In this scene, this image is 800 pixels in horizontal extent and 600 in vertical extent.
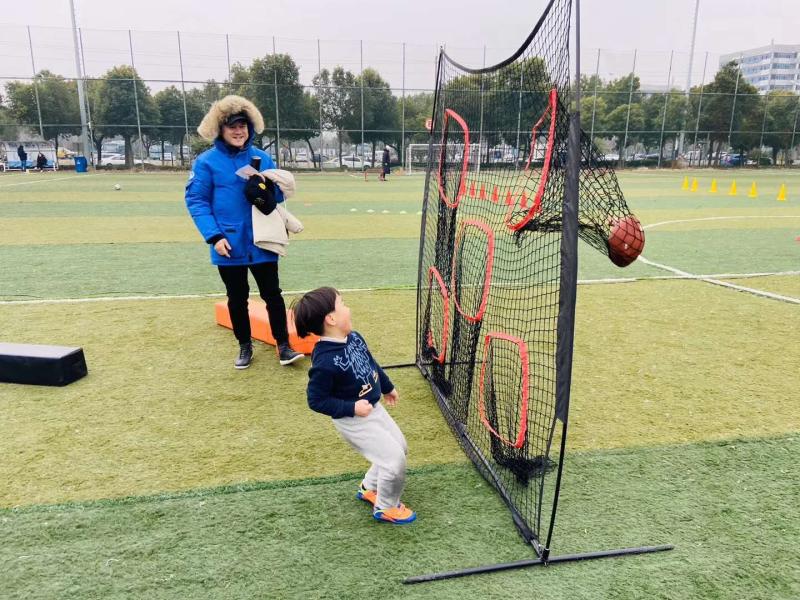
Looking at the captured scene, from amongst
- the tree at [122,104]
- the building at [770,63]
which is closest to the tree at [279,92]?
the tree at [122,104]

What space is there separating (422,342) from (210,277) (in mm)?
4069

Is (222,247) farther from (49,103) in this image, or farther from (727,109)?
(727,109)

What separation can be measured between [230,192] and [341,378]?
219cm

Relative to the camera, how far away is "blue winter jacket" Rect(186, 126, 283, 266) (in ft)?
14.0

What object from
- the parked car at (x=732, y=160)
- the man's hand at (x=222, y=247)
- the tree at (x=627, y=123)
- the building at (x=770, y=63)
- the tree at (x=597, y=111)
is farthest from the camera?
the building at (x=770, y=63)

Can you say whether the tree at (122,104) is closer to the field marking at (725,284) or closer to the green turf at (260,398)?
the green turf at (260,398)

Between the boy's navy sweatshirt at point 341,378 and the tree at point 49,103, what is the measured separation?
38412 mm

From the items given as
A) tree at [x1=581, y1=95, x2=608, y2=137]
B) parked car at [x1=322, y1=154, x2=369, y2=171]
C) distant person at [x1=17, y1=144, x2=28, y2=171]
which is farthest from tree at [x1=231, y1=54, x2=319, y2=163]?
tree at [x1=581, y1=95, x2=608, y2=137]

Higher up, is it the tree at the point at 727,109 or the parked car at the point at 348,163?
the tree at the point at 727,109

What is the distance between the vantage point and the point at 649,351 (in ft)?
16.7

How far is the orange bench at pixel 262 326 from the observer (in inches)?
195

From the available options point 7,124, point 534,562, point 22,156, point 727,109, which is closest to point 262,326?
point 534,562

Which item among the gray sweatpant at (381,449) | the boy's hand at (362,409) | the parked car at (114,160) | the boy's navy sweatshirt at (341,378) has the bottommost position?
the gray sweatpant at (381,449)

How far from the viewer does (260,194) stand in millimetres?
4293
